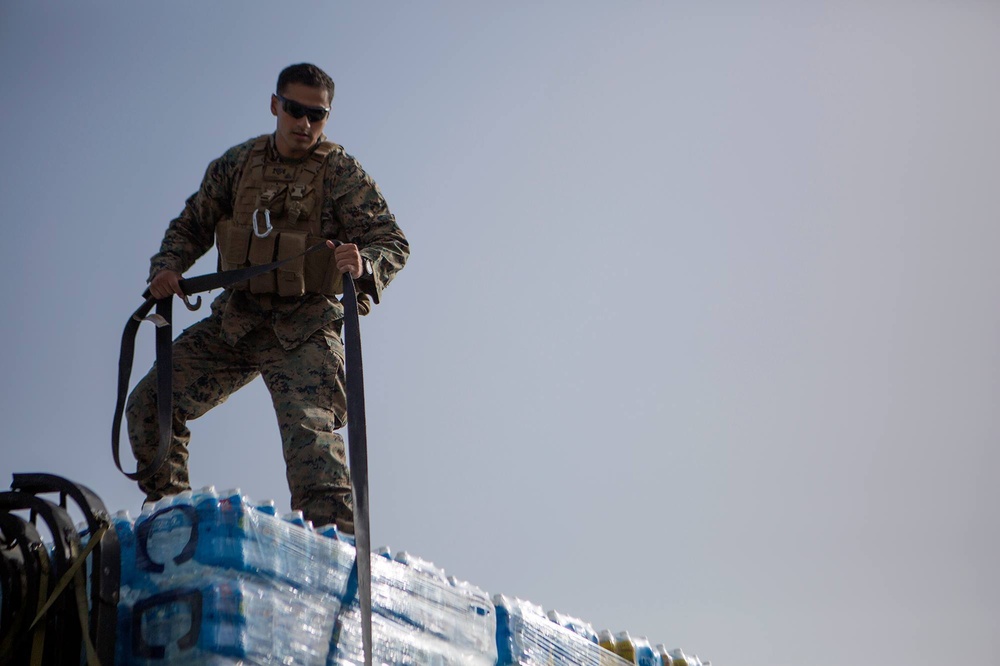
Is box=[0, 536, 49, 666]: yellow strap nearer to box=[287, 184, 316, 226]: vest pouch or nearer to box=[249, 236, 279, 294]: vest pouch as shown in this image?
box=[249, 236, 279, 294]: vest pouch

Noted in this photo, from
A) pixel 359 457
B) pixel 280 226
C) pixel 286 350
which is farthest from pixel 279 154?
pixel 359 457

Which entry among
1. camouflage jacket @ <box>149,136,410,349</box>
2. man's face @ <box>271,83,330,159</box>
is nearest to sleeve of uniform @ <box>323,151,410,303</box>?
camouflage jacket @ <box>149,136,410,349</box>

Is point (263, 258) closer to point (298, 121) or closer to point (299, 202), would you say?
point (299, 202)

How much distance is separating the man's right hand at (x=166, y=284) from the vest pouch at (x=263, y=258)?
1.40 feet

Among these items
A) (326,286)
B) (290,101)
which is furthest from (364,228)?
(290,101)

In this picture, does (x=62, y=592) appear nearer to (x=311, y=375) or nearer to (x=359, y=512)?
(x=359, y=512)

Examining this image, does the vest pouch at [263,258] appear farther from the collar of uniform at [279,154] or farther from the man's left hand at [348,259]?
the man's left hand at [348,259]

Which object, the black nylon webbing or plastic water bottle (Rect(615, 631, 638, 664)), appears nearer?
the black nylon webbing

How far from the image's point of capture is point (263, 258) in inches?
183

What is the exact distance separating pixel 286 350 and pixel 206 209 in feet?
2.56

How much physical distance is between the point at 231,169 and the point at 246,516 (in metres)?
2.45

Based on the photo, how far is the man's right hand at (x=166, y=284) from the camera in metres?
4.24

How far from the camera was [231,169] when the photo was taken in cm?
495

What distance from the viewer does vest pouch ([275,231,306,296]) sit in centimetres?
463
